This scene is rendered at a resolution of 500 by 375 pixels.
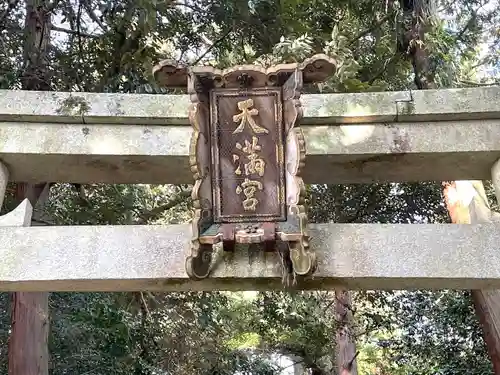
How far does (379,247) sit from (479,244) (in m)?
0.50

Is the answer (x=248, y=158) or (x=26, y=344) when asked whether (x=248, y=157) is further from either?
(x=26, y=344)

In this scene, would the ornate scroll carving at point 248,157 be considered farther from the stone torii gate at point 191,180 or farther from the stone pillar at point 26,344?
the stone pillar at point 26,344

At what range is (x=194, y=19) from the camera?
6.09 m

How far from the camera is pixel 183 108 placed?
3107 mm

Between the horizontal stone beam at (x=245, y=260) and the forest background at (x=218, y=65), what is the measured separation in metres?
1.47

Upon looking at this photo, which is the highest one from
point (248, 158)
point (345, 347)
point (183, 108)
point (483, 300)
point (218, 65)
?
point (218, 65)

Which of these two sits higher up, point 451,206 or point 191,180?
point 451,206

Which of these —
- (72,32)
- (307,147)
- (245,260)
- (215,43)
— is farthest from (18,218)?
(215,43)

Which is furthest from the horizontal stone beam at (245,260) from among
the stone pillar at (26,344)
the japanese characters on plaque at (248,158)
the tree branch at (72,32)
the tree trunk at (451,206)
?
the tree branch at (72,32)

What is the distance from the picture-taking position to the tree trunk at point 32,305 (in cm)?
476

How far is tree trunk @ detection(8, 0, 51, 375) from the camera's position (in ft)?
15.6

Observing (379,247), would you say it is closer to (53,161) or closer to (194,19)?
(53,161)

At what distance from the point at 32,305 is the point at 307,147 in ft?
10.2

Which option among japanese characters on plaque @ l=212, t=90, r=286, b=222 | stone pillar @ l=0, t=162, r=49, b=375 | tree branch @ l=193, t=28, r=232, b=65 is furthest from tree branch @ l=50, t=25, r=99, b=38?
japanese characters on plaque @ l=212, t=90, r=286, b=222
